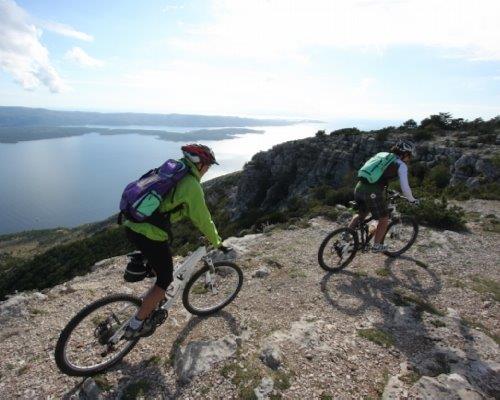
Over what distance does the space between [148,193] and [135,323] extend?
2.12 meters

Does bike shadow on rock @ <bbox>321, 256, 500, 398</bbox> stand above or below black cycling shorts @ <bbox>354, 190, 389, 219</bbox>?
below

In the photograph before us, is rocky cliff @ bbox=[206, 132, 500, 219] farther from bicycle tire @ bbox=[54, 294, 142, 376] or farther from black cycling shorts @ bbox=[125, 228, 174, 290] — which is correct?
bicycle tire @ bbox=[54, 294, 142, 376]

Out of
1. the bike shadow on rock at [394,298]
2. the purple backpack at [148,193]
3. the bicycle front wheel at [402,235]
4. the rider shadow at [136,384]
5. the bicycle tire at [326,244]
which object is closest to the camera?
the purple backpack at [148,193]

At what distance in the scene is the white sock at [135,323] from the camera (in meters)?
5.19

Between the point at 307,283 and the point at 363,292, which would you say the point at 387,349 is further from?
the point at 307,283

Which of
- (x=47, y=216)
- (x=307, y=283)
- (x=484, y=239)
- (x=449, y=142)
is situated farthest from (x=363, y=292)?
(x=47, y=216)

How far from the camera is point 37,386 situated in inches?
192

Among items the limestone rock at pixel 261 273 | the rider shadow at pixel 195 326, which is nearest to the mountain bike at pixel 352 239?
the limestone rock at pixel 261 273

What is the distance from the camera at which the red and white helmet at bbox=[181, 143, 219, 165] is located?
5.00 m

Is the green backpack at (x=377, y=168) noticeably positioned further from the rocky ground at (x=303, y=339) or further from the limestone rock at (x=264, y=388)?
the limestone rock at (x=264, y=388)

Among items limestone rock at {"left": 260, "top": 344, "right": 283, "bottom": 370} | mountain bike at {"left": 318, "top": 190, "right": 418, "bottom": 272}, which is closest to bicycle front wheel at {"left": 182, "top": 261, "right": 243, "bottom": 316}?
limestone rock at {"left": 260, "top": 344, "right": 283, "bottom": 370}

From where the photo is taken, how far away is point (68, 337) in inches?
186

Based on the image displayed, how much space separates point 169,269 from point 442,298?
647 centimetres

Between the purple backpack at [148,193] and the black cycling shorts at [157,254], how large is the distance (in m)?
0.32
